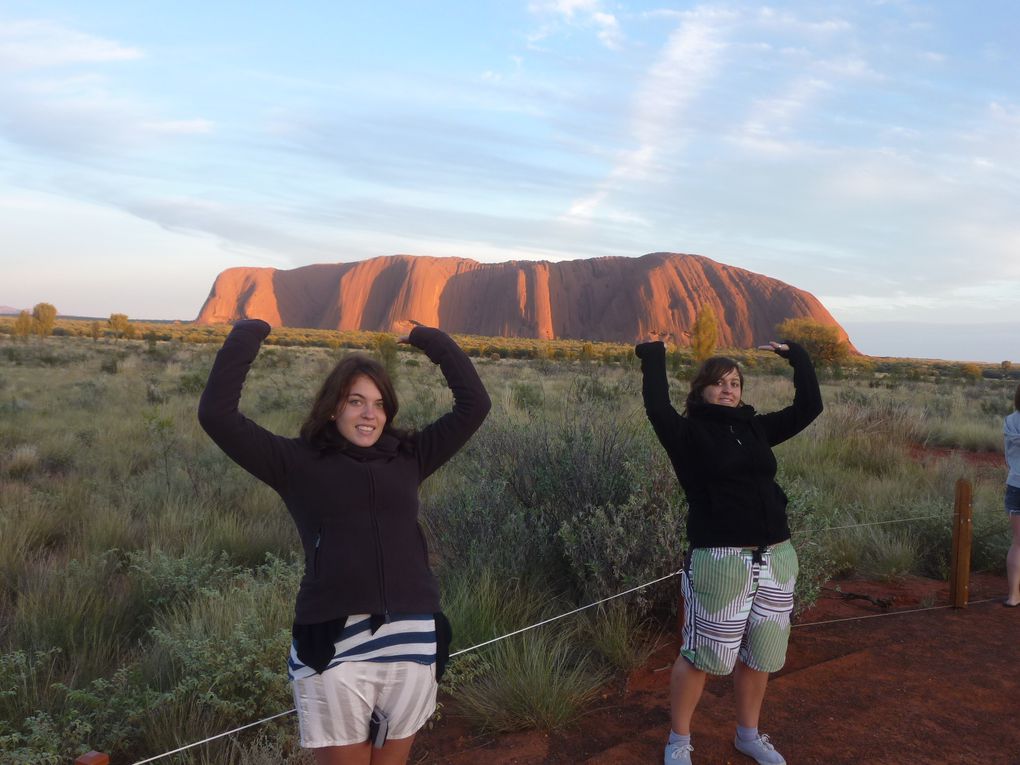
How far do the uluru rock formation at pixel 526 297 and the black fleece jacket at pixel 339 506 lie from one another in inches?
3589

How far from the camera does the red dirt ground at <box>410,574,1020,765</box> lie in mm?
2957

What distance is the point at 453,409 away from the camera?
2.37 meters

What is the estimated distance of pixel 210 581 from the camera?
421cm

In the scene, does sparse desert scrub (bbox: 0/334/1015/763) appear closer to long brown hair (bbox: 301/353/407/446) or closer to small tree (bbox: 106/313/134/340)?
long brown hair (bbox: 301/353/407/446)

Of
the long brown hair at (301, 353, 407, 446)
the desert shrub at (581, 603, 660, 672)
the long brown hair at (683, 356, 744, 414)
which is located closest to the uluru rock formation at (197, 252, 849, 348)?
the desert shrub at (581, 603, 660, 672)

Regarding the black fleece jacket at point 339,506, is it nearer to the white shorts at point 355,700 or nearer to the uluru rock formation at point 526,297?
the white shorts at point 355,700

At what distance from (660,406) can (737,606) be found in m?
0.75

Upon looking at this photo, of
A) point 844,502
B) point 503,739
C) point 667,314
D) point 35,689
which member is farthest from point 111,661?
point 667,314

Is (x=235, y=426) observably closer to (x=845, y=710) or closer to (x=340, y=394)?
(x=340, y=394)

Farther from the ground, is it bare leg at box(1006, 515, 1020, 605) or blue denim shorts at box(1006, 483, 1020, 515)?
blue denim shorts at box(1006, 483, 1020, 515)

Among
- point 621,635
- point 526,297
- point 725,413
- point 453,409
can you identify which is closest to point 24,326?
point 621,635

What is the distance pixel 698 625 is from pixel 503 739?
1053mm

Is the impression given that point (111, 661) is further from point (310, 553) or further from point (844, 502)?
point (844, 502)

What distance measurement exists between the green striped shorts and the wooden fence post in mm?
2530
